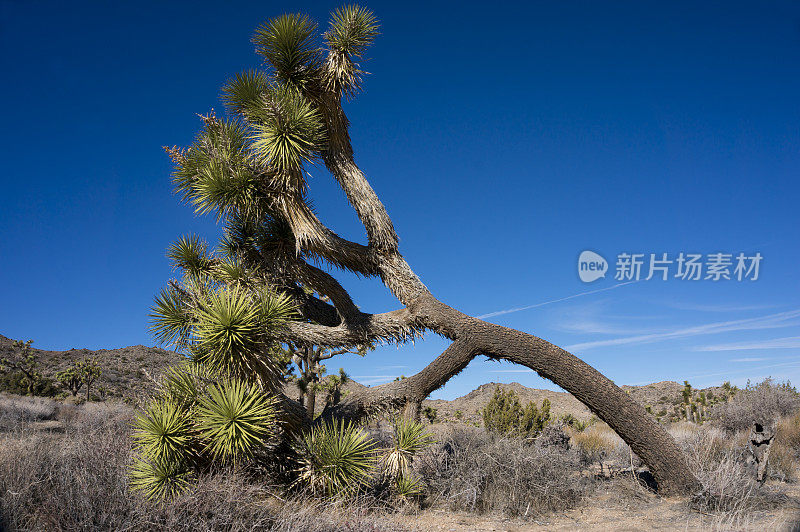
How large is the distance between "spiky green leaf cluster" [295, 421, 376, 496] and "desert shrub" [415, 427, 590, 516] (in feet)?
5.59

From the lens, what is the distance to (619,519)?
7.41 metres

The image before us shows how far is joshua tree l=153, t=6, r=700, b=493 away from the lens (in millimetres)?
8352

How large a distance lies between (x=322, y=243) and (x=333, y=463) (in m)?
3.52

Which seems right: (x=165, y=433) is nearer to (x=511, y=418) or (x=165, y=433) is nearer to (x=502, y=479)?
(x=502, y=479)

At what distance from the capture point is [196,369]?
7016mm

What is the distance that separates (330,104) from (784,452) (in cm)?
1245

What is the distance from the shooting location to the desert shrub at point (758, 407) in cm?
1555

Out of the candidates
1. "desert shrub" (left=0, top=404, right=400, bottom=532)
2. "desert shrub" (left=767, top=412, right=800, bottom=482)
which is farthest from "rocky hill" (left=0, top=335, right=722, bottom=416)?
"desert shrub" (left=0, top=404, right=400, bottom=532)

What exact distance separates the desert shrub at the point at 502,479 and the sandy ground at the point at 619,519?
0.25m

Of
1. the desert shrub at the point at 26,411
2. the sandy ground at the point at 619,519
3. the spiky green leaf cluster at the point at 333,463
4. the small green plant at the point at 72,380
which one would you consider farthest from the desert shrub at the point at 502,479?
the small green plant at the point at 72,380

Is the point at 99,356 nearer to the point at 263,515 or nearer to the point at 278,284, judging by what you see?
the point at 278,284

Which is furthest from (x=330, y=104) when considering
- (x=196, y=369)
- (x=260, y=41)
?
(x=196, y=369)

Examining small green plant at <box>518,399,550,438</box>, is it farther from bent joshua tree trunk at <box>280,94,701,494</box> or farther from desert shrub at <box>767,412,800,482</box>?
desert shrub at <box>767,412,800,482</box>

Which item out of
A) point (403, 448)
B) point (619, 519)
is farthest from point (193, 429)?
point (619, 519)
